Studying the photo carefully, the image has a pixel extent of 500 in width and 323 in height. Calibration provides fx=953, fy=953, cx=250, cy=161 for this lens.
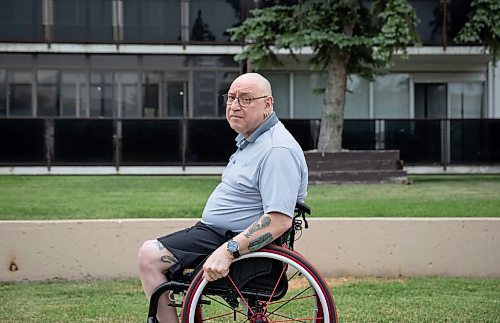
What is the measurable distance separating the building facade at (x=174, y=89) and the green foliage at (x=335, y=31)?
4.47 metres

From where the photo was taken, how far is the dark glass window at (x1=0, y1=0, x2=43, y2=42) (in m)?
23.8

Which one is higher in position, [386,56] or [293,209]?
[386,56]

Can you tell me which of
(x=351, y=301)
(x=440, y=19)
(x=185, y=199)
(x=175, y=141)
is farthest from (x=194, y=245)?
(x=440, y=19)

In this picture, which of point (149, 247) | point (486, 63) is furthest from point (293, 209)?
point (486, 63)

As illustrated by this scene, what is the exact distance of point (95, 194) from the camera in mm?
13820

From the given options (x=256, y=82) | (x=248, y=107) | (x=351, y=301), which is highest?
(x=256, y=82)

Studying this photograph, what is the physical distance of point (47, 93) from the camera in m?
24.3

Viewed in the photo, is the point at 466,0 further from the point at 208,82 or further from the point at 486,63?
the point at 208,82

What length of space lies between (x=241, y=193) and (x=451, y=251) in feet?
14.2

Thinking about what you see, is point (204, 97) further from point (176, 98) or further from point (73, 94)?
point (73, 94)

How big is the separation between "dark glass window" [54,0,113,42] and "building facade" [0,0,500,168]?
25 mm

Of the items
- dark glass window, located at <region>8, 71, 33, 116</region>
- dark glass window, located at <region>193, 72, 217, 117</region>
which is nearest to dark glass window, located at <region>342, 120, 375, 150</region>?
dark glass window, located at <region>193, 72, 217, 117</region>

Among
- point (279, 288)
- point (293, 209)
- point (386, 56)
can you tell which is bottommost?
point (279, 288)

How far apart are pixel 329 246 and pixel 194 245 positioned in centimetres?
387
